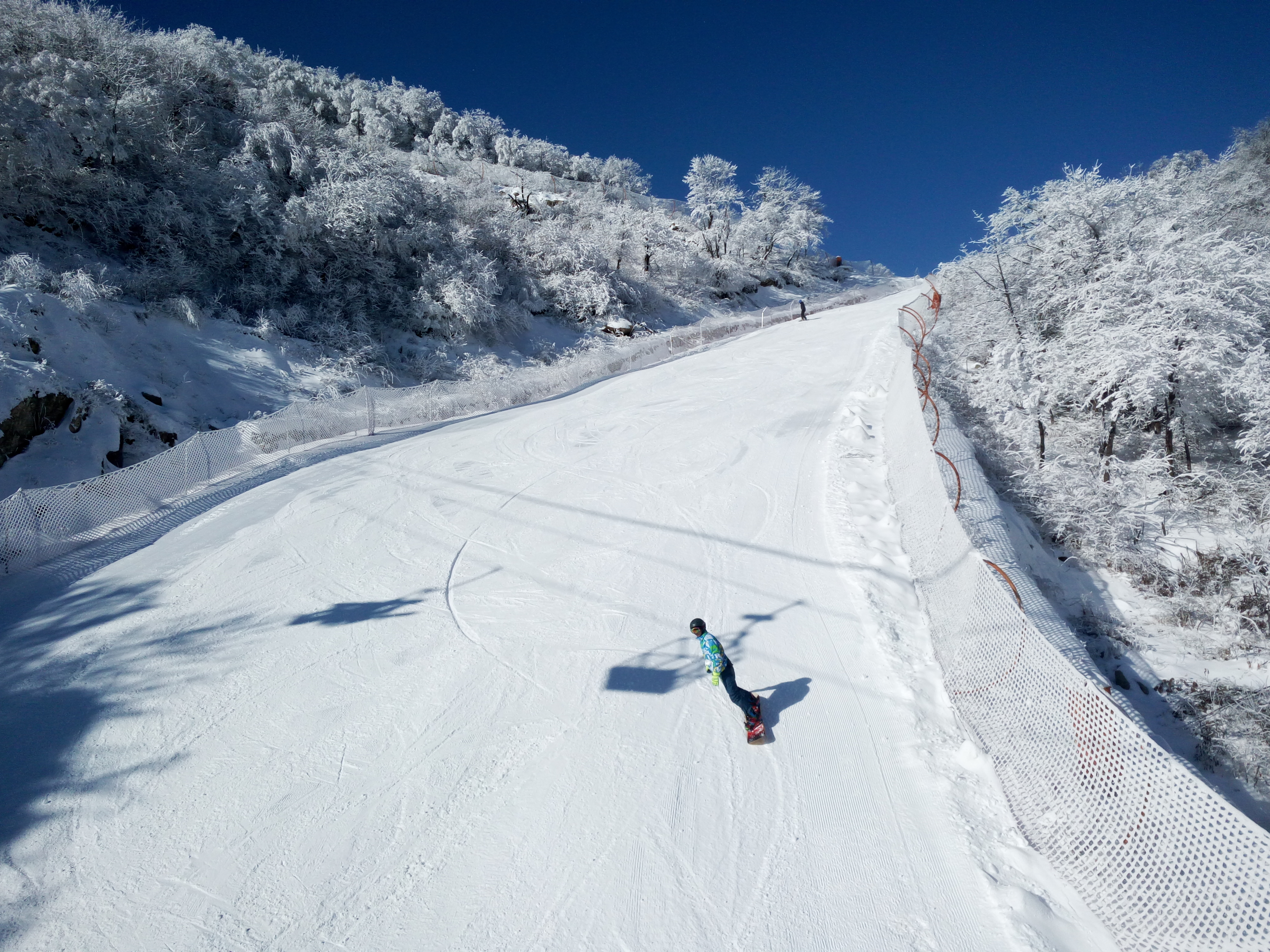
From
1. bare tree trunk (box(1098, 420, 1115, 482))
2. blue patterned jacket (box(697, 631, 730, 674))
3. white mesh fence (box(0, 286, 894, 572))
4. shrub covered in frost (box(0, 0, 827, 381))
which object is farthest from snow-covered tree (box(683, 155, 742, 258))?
blue patterned jacket (box(697, 631, 730, 674))

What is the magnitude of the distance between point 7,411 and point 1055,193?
25.2 meters

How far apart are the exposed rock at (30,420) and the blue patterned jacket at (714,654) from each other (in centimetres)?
1324

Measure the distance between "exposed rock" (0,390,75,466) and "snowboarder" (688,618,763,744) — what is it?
13231 millimetres

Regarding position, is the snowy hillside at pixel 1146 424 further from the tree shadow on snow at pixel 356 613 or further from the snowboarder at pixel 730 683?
the tree shadow on snow at pixel 356 613

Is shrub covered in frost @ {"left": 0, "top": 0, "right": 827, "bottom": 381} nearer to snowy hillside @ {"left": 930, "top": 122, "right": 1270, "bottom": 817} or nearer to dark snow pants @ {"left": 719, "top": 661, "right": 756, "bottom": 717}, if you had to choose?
dark snow pants @ {"left": 719, "top": 661, "right": 756, "bottom": 717}

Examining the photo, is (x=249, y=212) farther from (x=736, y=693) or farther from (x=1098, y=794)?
(x=1098, y=794)

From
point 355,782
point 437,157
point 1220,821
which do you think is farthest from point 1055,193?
point 437,157

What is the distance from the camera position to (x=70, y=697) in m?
6.01

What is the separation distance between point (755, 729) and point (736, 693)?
385mm

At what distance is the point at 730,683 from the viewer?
5.16 meters

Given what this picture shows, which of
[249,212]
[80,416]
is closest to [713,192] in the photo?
[249,212]

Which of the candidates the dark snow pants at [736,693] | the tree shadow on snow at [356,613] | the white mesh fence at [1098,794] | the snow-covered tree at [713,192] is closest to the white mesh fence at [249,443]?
the tree shadow on snow at [356,613]

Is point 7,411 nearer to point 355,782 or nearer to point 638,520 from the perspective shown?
point 355,782

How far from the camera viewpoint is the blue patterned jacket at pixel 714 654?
17.1 ft
